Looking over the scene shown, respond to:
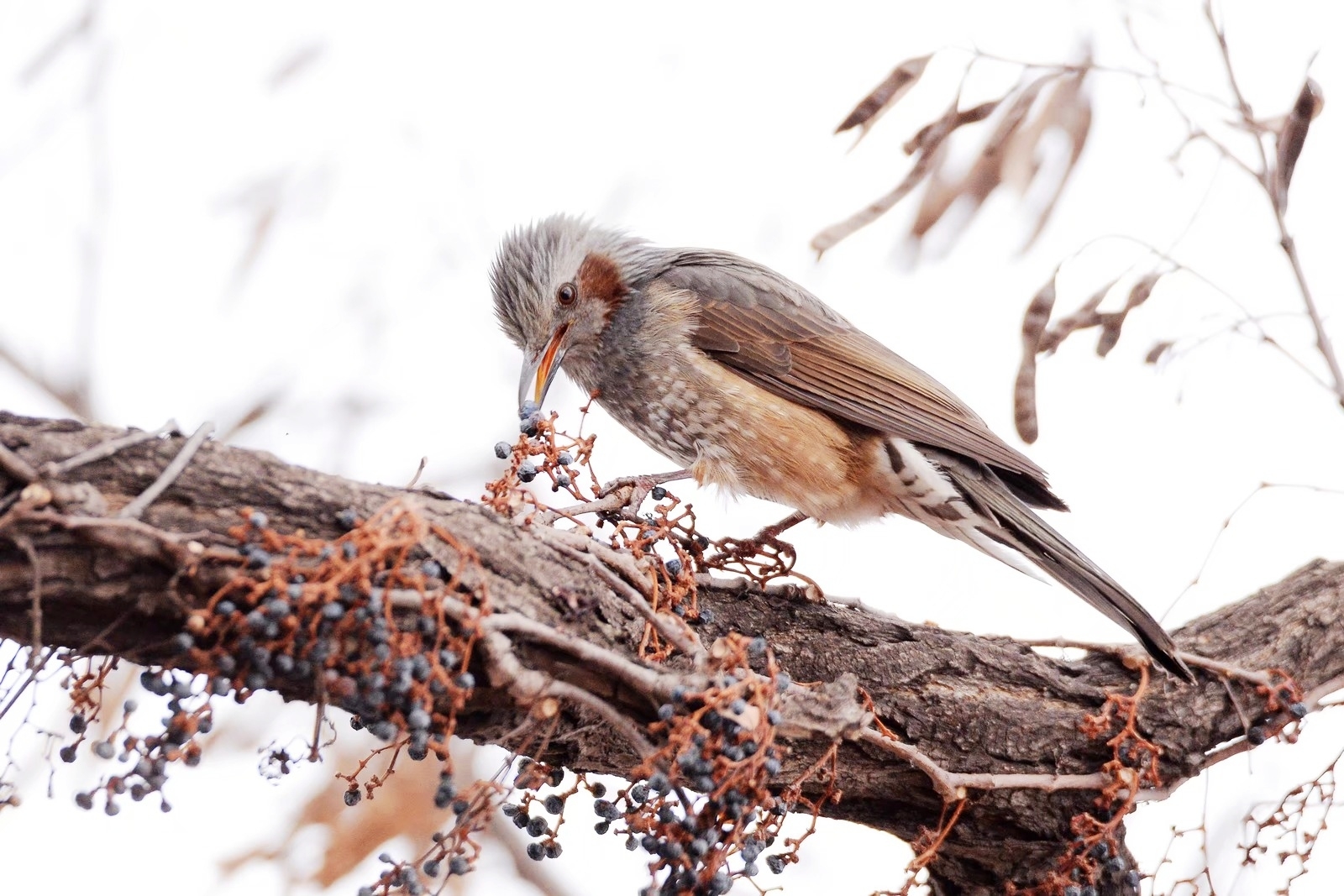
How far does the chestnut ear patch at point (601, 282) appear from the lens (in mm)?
4227

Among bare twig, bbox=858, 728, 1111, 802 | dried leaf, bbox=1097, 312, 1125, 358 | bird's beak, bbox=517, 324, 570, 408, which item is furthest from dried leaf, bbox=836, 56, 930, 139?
bare twig, bbox=858, 728, 1111, 802

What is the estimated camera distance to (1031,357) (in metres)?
3.43

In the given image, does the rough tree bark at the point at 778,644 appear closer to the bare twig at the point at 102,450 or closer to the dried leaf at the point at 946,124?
the bare twig at the point at 102,450

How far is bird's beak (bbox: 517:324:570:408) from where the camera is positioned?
4070mm

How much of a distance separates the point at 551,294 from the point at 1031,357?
166 cm

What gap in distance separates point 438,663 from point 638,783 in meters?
0.48

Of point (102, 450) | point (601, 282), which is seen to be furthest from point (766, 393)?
point (102, 450)

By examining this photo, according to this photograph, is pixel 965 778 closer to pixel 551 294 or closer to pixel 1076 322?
pixel 1076 322

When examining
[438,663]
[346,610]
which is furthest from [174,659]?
[438,663]

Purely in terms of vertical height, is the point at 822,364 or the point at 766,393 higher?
the point at 822,364

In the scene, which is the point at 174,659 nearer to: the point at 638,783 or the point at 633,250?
the point at 638,783

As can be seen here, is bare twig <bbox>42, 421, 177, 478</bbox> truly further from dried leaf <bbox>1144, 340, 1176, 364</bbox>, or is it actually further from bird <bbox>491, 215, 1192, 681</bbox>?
dried leaf <bbox>1144, 340, 1176, 364</bbox>

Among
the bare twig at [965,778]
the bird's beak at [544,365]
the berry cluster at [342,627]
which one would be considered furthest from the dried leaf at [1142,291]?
the berry cluster at [342,627]

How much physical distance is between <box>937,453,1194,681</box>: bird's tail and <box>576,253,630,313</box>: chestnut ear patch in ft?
4.24
